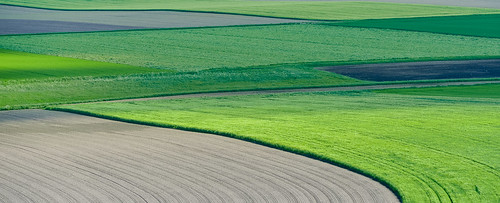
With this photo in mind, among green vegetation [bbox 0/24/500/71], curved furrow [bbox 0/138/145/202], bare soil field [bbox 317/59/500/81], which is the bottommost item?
curved furrow [bbox 0/138/145/202]

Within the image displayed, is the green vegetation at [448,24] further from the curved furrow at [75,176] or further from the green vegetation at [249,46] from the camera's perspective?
the curved furrow at [75,176]

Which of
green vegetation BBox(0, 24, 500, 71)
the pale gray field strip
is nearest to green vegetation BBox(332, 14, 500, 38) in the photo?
green vegetation BBox(0, 24, 500, 71)

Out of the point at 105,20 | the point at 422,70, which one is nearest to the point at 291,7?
the point at 105,20

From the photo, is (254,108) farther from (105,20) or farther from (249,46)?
(105,20)

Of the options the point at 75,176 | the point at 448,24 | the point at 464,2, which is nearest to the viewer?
the point at 75,176

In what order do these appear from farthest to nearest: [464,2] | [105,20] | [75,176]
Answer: [464,2]
[105,20]
[75,176]

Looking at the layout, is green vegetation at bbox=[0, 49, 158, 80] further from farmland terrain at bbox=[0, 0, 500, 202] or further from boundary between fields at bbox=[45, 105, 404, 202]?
boundary between fields at bbox=[45, 105, 404, 202]
